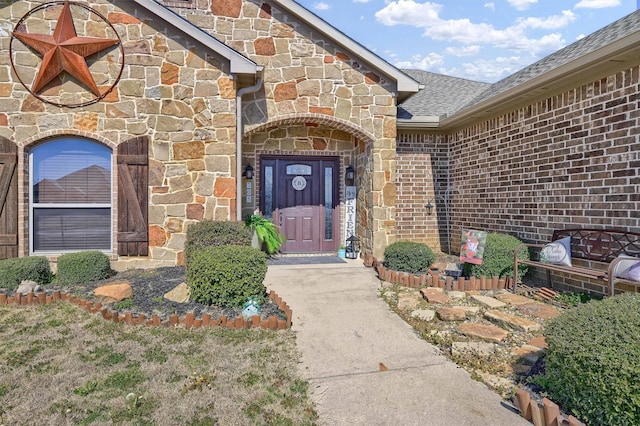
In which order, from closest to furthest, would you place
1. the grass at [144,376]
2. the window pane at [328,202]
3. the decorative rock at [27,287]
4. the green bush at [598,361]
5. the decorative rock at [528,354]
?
the green bush at [598,361]
the grass at [144,376]
the decorative rock at [528,354]
the decorative rock at [27,287]
the window pane at [328,202]

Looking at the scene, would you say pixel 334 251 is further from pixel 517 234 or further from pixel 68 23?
pixel 68 23

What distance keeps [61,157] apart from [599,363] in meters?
7.67

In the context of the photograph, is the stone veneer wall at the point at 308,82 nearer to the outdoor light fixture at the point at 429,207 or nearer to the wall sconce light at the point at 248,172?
the wall sconce light at the point at 248,172

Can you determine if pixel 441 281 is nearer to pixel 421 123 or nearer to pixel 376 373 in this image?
pixel 376 373

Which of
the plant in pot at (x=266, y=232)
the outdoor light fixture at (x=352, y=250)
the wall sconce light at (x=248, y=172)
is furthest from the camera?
the outdoor light fixture at (x=352, y=250)

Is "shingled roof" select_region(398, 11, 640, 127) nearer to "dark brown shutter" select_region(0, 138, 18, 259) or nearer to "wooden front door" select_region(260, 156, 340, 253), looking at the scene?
"wooden front door" select_region(260, 156, 340, 253)

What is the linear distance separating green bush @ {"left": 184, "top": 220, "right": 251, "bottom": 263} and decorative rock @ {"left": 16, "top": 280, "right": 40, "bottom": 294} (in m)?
2.15

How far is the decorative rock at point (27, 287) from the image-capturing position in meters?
5.18

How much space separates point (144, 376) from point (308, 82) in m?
6.05

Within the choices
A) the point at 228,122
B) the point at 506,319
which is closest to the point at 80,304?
the point at 228,122

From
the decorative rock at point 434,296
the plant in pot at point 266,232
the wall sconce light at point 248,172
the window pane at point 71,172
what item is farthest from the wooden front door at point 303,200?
the decorative rock at point 434,296

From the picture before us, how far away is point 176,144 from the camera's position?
657 cm

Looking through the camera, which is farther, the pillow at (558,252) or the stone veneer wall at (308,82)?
the stone veneer wall at (308,82)

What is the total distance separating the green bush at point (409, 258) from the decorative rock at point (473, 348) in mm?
2939
